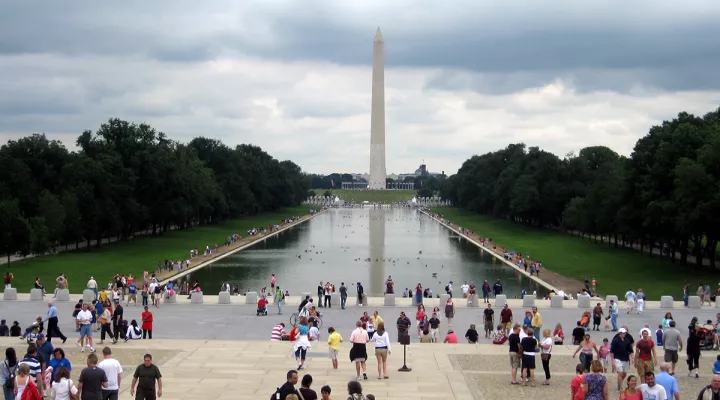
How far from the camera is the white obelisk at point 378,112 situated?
153625 mm

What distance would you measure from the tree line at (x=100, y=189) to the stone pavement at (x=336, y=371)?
35.2m

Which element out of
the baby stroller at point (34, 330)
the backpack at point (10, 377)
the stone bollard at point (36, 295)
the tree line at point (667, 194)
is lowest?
the stone bollard at point (36, 295)

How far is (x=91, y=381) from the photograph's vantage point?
12.3 metres

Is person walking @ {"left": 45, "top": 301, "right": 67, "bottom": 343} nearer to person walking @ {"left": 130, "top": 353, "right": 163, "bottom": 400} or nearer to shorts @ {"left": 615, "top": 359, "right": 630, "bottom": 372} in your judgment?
person walking @ {"left": 130, "top": 353, "right": 163, "bottom": 400}

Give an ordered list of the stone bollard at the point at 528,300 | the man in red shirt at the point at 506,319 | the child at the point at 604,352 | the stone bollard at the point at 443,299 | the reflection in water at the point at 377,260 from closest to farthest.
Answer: the child at the point at 604,352 < the man in red shirt at the point at 506,319 < the stone bollard at the point at 443,299 < the stone bollard at the point at 528,300 < the reflection in water at the point at 377,260

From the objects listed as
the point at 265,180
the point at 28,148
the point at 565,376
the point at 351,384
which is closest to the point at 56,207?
the point at 28,148

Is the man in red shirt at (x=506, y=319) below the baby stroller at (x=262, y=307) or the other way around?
the other way around

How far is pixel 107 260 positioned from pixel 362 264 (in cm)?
1722

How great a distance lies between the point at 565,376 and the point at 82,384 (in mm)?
10562

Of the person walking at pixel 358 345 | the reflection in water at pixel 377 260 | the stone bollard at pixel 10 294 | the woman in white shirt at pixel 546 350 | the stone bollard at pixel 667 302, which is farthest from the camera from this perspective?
the reflection in water at pixel 377 260

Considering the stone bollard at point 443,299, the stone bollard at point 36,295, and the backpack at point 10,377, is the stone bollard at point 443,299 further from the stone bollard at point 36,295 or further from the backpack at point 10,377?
the backpack at point 10,377

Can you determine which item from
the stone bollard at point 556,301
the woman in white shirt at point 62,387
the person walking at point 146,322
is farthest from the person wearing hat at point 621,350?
the stone bollard at point 556,301

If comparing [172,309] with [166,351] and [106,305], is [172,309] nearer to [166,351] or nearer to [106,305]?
[106,305]

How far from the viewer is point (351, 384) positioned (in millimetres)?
10664
